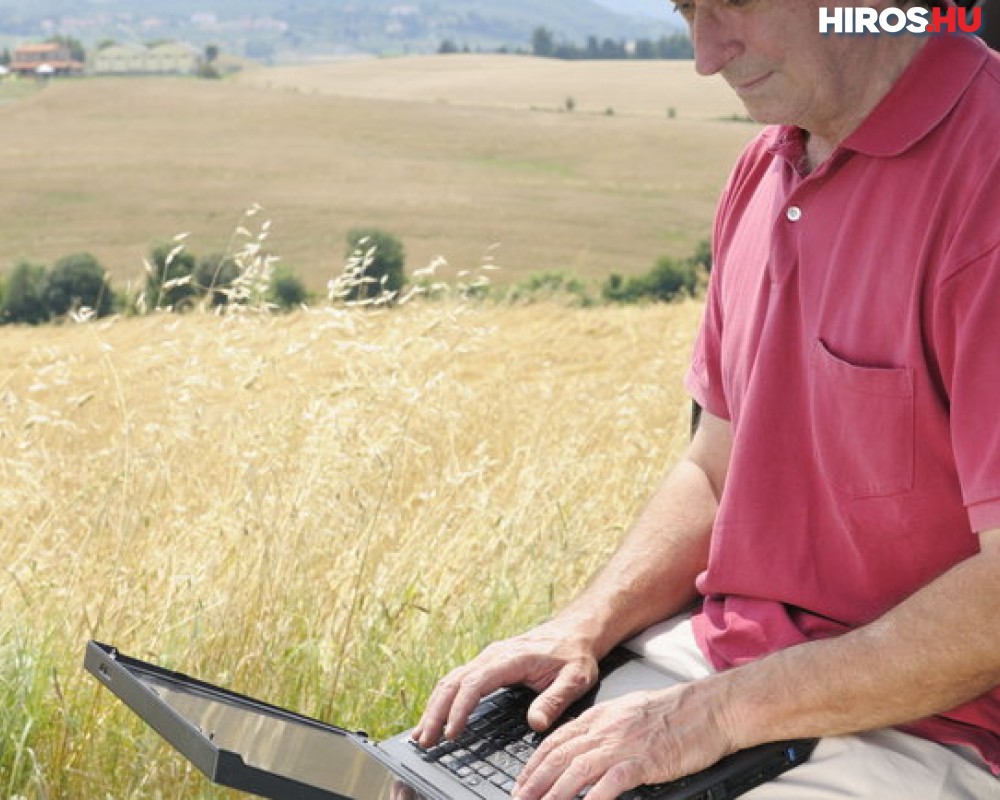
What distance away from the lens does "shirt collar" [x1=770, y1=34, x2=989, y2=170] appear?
1.16 metres

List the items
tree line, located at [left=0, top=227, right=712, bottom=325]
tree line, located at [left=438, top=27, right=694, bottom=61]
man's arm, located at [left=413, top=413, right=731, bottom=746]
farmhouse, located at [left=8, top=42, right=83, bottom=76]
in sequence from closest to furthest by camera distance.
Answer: man's arm, located at [left=413, top=413, right=731, bottom=746] < tree line, located at [left=0, top=227, right=712, bottom=325] < farmhouse, located at [left=8, top=42, right=83, bottom=76] < tree line, located at [left=438, top=27, right=694, bottom=61]

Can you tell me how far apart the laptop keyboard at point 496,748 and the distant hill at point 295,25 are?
3918 cm

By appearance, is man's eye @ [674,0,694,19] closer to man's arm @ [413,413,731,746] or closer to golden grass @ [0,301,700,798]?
man's arm @ [413,413,731,746]

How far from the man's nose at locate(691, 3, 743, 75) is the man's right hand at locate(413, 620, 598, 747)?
555 millimetres

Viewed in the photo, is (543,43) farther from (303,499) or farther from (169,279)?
(303,499)

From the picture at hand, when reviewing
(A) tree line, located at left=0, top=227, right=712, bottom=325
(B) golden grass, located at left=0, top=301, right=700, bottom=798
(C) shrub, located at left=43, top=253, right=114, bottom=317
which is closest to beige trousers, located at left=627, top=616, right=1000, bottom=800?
(B) golden grass, located at left=0, top=301, right=700, bottom=798

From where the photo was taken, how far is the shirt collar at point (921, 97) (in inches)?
45.8

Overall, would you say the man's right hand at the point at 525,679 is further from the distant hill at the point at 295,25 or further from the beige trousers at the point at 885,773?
the distant hill at the point at 295,25

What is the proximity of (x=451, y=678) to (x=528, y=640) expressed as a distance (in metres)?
0.10

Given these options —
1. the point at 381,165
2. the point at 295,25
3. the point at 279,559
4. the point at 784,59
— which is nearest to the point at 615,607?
the point at 784,59

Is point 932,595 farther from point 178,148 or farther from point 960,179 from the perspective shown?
point 178,148

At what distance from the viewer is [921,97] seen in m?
1.18

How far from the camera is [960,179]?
1.13 metres

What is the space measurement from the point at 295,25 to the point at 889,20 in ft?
222
